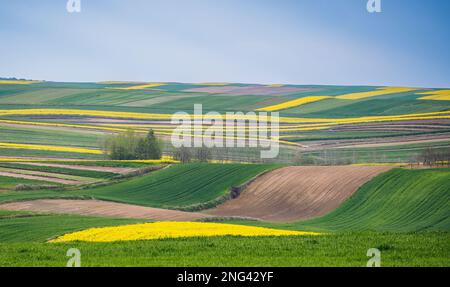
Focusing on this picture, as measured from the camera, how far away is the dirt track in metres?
42.5

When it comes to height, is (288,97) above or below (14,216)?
above

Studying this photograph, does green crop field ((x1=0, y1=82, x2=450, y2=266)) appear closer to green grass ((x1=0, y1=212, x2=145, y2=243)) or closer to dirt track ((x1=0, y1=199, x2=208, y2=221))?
green grass ((x1=0, y1=212, x2=145, y2=243))

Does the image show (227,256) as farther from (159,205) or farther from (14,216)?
(159,205)

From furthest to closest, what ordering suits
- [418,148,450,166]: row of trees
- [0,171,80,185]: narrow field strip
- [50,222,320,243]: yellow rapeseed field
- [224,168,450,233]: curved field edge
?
[0,171,80,185]: narrow field strip → [418,148,450,166]: row of trees → [224,168,450,233]: curved field edge → [50,222,320,243]: yellow rapeseed field

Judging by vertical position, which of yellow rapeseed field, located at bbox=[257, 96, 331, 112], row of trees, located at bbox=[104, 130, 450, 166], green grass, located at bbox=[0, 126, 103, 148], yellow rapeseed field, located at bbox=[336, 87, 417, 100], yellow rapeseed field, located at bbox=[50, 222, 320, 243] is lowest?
yellow rapeseed field, located at bbox=[50, 222, 320, 243]

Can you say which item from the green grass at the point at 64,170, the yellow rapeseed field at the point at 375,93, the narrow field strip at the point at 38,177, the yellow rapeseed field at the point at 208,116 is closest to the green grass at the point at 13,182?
the narrow field strip at the point at 38,177

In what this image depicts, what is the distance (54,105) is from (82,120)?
16.9m

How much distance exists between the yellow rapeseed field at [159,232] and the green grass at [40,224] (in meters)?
1.59

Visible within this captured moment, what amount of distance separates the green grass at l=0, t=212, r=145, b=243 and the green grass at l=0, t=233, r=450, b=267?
8.28 m

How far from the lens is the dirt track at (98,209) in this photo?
42.5 m

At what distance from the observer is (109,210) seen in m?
44.8

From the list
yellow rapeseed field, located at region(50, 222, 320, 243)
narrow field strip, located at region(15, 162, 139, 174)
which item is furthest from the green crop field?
yellow rapeseed field, located at region(50, 222, 320, 243)

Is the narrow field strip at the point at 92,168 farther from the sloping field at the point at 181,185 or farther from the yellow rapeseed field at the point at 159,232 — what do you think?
the yellow rapeseed field at the point at 159,232
